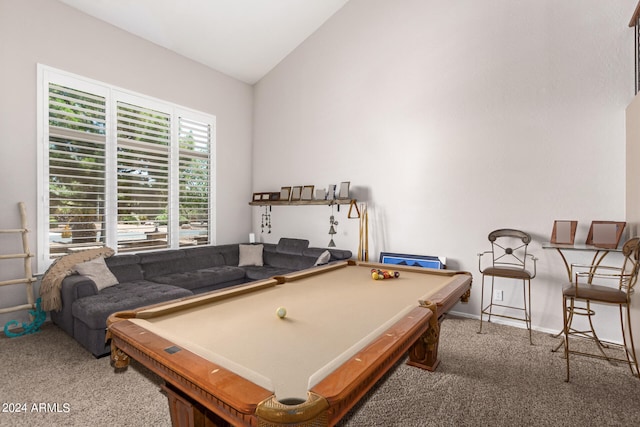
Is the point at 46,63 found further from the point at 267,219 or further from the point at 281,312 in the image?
the point at 281,312

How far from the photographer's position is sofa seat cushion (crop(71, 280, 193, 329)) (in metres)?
2.60

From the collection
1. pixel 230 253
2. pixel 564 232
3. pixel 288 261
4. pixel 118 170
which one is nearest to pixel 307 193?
pixel 288 261

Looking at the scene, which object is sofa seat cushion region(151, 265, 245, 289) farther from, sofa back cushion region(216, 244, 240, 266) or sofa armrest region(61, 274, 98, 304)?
sofa armrest region(61, 274, 98, 304)

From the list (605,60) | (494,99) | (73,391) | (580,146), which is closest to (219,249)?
(73,391)

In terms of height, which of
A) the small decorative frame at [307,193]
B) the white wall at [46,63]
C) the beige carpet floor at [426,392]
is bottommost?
the beige carpet floor at [426,392]

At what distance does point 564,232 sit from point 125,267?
469 centimetres

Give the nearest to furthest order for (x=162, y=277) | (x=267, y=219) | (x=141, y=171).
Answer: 1. (x=162, y=277)
2. (x=141, y=171)
3. (x=267, y=219)

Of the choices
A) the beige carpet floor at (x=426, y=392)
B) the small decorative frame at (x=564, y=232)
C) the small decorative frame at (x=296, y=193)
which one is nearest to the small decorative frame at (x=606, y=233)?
the small decorative frame at (x=564, y=232)

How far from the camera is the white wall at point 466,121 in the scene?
9.96 ft

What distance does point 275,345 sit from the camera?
1.27 m

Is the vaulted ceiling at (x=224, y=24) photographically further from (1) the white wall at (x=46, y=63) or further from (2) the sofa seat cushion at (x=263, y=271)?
(2) the sofa seat cushion at (x=263, y=271)

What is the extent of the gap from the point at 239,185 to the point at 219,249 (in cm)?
129

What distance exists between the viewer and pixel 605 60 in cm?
298

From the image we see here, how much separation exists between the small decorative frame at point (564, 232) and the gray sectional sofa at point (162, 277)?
2264mm
